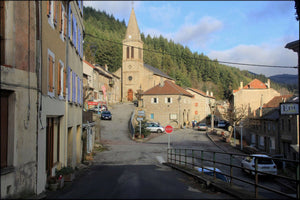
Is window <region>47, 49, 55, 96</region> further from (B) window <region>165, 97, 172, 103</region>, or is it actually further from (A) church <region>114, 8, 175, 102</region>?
(A) church <region>114, 8, 175, 102</region>

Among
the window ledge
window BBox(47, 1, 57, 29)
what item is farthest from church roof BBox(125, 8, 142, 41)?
the window ledge

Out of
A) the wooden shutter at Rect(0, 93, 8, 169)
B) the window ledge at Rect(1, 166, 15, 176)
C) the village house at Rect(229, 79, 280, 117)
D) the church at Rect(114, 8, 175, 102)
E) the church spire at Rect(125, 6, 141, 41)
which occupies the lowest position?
the window ledge at Rect(1, 166, 15, 176)

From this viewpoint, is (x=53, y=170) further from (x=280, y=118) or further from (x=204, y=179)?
(x=280, y=118)

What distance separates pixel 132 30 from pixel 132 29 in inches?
9.8

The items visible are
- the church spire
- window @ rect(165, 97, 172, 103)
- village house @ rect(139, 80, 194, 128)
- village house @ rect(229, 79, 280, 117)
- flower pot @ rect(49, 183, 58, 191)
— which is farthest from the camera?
the church spire

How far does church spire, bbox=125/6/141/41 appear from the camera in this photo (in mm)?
73625

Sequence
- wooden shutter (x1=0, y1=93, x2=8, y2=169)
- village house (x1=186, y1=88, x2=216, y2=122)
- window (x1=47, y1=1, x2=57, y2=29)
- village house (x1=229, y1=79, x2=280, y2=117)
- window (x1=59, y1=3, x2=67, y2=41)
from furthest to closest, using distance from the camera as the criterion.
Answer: village house (x1=186, y1=88, x2=216, y2=122) < village house (x1=229, y1=79, x2=280, y2=117) < window (x1=59, y1=3, x2=67, y2=41) < window (x1=47, y1=1, x2=57, y2=29) < wooden shutter (x1=0, y1=93, x2=8, y2=169)

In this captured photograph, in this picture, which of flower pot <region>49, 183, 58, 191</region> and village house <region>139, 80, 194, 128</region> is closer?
flower pot <region>49, 183, 58, 191</region>

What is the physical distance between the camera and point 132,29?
74125 mm

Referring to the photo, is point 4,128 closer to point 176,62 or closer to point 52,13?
point 52,13

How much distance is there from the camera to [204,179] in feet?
34.3

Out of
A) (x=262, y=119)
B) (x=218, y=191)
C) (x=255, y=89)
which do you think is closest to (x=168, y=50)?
(x=255, y=89)

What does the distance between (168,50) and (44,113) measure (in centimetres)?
13938

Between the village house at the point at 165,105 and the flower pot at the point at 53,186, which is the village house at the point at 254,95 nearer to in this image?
the village house at the point at 165,105
